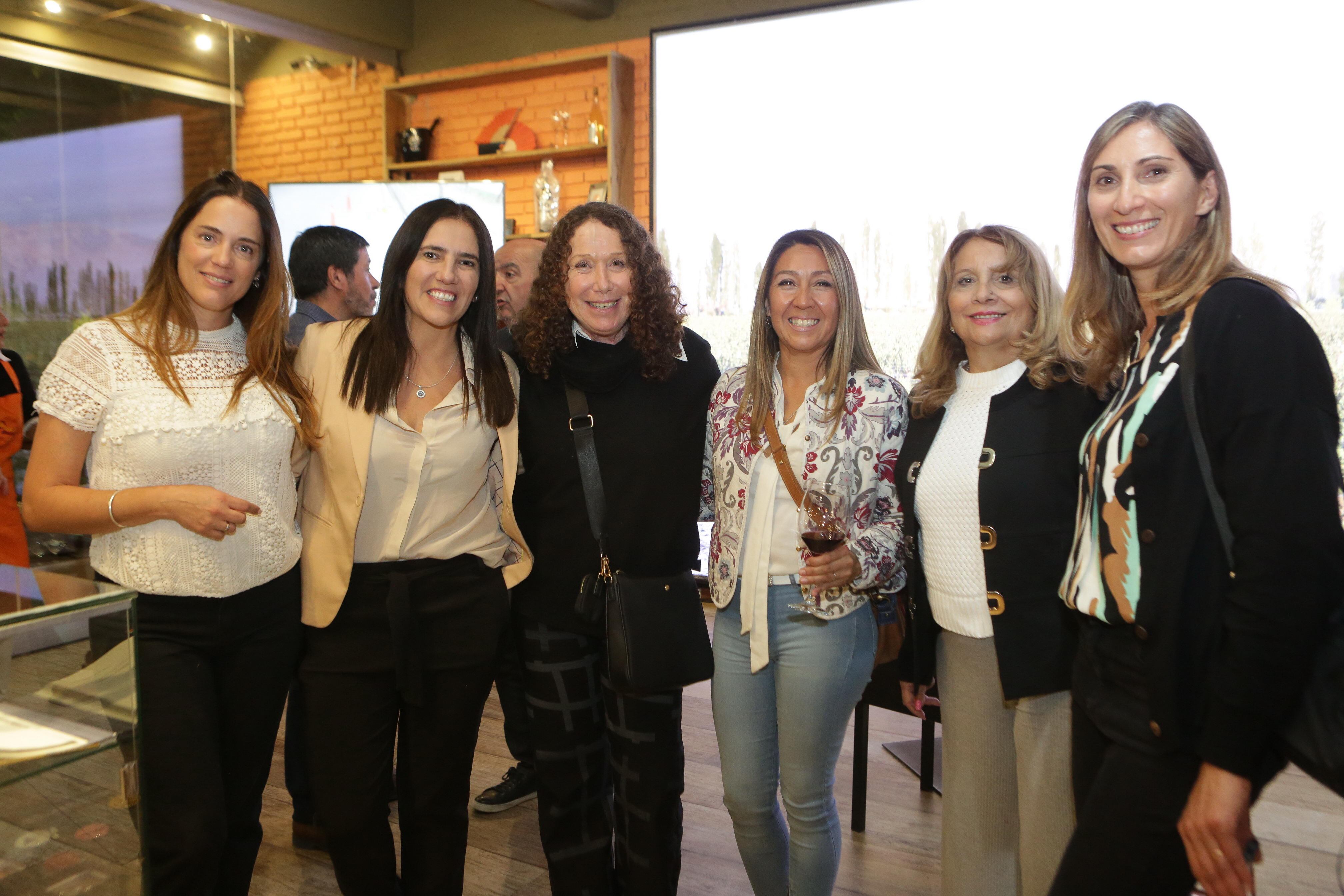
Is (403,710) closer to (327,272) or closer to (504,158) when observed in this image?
(327,272)

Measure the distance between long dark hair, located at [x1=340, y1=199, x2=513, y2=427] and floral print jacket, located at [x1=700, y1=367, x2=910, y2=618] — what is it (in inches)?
20.9

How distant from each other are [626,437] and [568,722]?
67cm

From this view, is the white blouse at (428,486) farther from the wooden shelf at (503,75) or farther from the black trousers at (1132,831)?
the wooden shelf at (503,75)

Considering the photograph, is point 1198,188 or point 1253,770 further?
point 1198,188

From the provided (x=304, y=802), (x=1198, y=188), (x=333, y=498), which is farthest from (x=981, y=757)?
(x=304, y=802)

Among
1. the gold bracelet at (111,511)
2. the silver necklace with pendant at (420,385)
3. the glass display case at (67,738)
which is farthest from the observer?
the silver necklace with pendant at (420,385)

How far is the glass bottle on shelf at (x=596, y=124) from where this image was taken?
6.04 metres

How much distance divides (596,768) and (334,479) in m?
0.90

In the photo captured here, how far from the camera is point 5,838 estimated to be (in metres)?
1.19

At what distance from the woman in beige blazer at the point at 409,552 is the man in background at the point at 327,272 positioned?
155cm

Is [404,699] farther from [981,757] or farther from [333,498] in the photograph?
[981,757]

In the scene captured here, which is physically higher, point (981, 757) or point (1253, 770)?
point (1253, 770)

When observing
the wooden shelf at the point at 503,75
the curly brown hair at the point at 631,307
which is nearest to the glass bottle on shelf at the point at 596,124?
the wooden shelf at the point at 503,75

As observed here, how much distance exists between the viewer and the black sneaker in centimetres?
316
